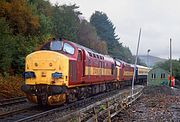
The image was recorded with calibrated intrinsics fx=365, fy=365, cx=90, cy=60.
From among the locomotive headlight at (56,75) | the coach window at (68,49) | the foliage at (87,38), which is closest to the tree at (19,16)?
the coach window at (68,49)

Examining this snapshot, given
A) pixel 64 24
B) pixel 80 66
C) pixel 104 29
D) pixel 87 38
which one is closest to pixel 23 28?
pixel 80 66

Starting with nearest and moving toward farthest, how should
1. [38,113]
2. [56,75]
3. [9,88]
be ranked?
[38,113], [56,75], [9,88]

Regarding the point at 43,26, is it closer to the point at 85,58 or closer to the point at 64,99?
the point at 85,58

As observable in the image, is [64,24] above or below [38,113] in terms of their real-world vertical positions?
above

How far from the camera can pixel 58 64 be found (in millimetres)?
18391

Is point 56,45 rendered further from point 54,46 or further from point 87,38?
point 87,38

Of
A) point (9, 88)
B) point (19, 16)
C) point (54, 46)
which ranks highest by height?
point (19, 16)

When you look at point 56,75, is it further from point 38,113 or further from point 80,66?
point 80,66

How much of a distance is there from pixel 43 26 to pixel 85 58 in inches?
970

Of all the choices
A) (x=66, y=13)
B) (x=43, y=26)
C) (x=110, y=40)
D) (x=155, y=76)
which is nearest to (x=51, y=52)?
(x=43, y=26)

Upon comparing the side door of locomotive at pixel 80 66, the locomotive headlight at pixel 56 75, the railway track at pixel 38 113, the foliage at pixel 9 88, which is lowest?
the railway track at pixel 38 113

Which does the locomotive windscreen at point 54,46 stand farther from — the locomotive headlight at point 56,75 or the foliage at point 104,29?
the foliage at point 104,29

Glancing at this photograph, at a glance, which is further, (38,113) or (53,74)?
(53,74)

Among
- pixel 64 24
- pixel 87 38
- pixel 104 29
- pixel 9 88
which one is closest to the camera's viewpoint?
pixel 9 88
